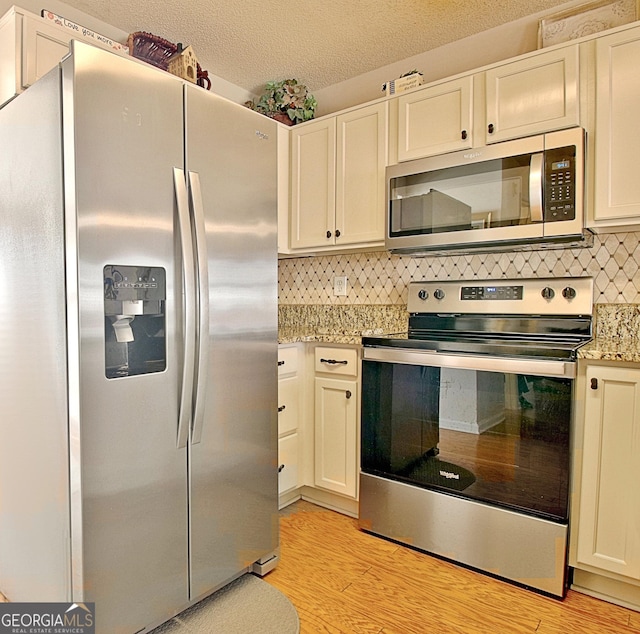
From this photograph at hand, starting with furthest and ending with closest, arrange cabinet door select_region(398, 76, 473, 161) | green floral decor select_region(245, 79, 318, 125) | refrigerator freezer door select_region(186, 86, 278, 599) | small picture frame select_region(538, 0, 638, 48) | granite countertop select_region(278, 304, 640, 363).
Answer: green floral decor select_region(245, 79, 318, 125) < cabinet door select_region(398, 76, 473, 161) < small picture frame select_region(538, 0, 638, 48) < granite countertop select_region(278, 304, 640, 363) < refrigerator freezer door select_region(186, 86, 278, 599)

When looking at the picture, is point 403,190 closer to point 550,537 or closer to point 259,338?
point 259,338

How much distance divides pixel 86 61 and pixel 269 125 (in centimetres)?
71

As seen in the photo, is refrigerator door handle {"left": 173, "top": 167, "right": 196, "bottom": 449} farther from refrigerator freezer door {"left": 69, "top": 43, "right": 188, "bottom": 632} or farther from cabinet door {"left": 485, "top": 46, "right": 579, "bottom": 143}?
cabinet door {"left": 485, "top": 46, "right": 579, "bottom": 143}

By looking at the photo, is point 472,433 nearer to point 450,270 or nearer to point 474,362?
point 474,362

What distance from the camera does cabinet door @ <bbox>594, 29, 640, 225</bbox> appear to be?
176cm

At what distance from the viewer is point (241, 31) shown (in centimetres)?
243

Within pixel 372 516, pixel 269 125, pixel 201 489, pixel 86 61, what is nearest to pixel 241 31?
pixel 269 125

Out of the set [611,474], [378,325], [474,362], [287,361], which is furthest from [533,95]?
[287,361]

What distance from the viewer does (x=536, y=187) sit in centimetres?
191

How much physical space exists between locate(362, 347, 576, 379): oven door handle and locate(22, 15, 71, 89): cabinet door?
5.70 ft

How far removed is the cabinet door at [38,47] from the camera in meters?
1.70

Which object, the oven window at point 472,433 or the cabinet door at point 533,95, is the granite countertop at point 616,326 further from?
the cabinet door at point 533,95

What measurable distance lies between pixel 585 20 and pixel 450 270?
1228 mm

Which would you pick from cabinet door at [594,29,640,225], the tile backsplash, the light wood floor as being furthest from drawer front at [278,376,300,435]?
cabinet door at [594,29,640,225]
